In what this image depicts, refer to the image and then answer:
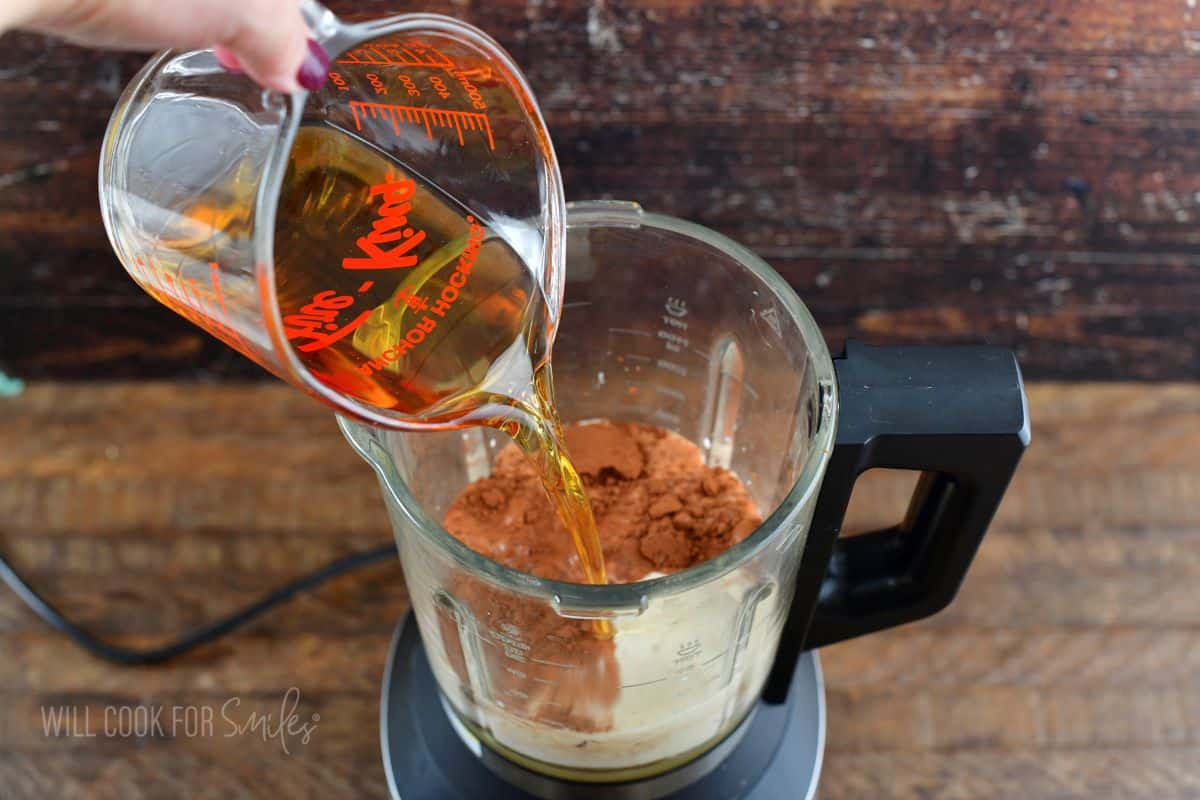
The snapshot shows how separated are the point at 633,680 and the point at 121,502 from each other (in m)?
0.48

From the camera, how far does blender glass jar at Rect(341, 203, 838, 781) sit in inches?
20.9

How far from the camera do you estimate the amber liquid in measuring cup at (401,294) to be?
477mm

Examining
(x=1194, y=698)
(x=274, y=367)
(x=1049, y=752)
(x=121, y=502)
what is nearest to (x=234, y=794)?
(x=121, y=502)

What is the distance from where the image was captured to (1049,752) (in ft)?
2.52

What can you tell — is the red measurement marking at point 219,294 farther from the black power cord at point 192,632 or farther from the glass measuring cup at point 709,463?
the black power cord at point 192,632

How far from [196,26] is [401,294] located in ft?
0.50

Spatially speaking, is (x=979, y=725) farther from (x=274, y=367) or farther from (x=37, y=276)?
(x=37, y=276)

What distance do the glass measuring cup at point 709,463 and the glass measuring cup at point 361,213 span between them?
0.05 meters

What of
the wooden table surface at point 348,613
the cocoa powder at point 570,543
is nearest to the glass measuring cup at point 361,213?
the cocoa powder at point 570,543

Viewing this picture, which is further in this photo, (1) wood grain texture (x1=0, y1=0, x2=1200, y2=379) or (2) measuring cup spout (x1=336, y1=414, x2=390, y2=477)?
(1) wood grain texture (x1=0, y1=0, x2=1200, y2=379)

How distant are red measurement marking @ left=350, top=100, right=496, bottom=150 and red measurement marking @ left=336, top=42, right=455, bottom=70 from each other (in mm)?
18

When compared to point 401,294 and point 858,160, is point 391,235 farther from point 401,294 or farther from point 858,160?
point 858,160

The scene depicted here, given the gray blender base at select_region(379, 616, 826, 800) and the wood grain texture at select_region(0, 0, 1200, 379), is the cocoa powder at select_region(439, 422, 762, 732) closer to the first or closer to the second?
the gray blender base at select_region(379, 616, 826, 800)

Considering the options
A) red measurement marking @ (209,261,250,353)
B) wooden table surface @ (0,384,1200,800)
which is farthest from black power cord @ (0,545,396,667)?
red measurement marking @ (209,261,250,353)
